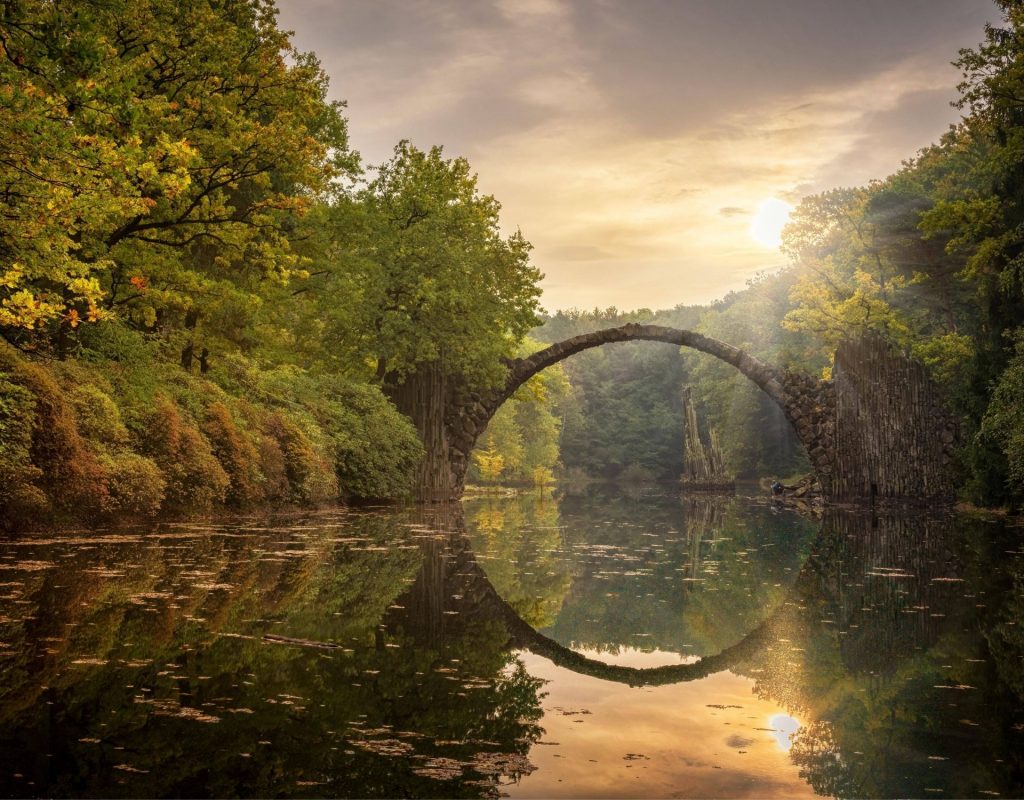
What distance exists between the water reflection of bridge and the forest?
5.51 metres

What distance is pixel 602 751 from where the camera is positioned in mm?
3730

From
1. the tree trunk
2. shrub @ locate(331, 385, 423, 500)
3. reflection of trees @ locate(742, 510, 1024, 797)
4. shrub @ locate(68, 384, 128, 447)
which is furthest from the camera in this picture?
the tree trunk

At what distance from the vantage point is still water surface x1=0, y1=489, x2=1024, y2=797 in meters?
3.29

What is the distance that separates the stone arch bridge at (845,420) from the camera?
26984mm

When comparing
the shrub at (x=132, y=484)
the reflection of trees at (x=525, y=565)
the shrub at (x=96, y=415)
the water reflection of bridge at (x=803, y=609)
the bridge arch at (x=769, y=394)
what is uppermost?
the bridge arch at (x=769, y=394)

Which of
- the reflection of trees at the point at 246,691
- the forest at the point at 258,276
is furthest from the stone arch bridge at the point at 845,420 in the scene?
the reflection of trees at the point at 246,691

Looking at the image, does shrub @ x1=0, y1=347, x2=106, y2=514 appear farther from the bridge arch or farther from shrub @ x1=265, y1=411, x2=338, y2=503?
the bridge arch

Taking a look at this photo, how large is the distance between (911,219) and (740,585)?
3043 cm

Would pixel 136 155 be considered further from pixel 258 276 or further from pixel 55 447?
pixel 258 276

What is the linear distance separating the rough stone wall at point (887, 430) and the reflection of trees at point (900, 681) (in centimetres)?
1783

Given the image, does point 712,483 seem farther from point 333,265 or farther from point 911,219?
point 333,265

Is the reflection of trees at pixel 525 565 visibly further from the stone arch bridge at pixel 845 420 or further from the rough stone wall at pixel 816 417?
the rough stone wall at pixel 816 417

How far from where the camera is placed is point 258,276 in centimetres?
1825

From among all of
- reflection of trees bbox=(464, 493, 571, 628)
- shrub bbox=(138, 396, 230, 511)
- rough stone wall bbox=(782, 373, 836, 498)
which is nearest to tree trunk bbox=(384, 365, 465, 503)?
reflection of trees bbox=(464, 493, 571, 628)
